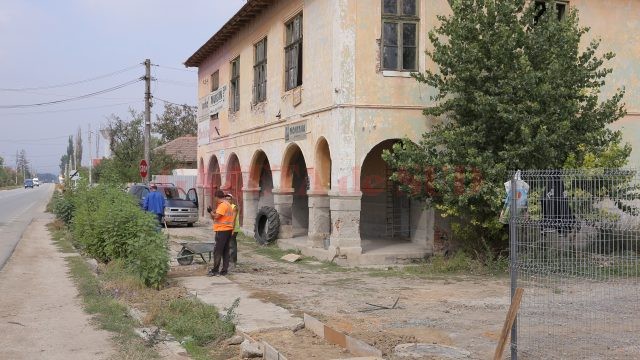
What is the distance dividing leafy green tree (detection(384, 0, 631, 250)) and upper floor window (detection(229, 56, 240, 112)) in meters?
11.2

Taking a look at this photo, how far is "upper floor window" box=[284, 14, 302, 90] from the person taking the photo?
18.0 meters

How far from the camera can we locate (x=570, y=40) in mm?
13398

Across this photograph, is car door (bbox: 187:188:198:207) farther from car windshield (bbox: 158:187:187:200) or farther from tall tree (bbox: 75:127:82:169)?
tall tree (bbox: 75:127:82:169)

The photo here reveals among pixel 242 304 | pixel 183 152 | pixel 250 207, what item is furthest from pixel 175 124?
pixel 242 304

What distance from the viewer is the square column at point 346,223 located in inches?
594

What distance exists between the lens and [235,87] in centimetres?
2462

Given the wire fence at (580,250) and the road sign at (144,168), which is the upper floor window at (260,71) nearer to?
the road sign at (144,168)

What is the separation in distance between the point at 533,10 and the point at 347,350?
358 inches

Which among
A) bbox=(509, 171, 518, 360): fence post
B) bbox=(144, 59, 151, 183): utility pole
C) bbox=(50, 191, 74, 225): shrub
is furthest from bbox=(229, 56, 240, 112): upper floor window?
bbox=(509, 171, 518, 360): fence post

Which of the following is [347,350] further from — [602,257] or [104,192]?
[104,192]

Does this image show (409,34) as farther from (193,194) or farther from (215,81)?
(193,194)

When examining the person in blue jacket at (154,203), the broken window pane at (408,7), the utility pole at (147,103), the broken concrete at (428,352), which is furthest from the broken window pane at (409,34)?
the utility pole at (147,103)

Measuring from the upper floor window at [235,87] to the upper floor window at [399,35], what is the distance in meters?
9.63

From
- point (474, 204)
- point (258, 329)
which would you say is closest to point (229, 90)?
point (474, 204)
